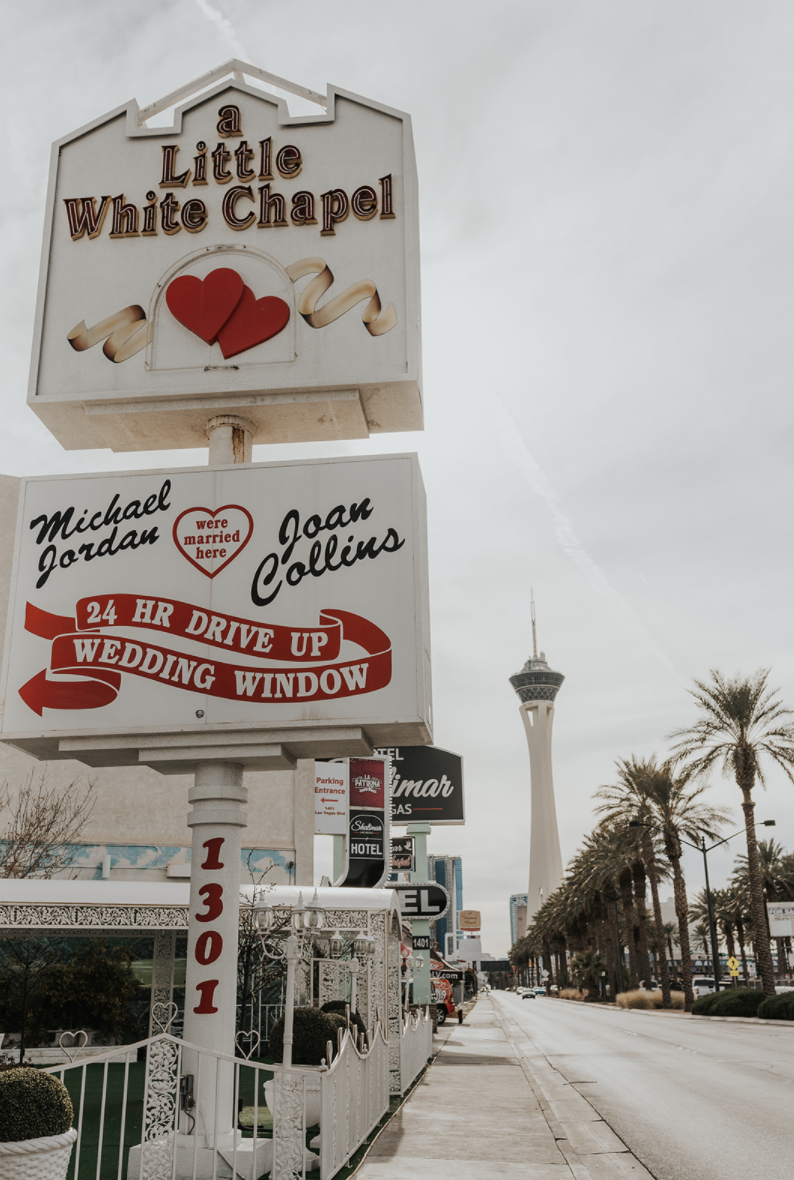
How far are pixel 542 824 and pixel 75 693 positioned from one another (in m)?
172

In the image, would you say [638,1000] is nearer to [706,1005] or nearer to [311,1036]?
[706,1005]

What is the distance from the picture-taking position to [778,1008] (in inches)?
1464

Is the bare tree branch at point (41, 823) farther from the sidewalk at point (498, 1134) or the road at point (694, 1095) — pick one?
the sidewalk at point (498, 1134)

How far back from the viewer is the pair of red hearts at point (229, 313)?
12594 millimetres

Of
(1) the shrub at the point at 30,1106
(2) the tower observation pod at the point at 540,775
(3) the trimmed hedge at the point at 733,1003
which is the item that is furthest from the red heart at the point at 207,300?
(2) the tower observation pod at the point at 540,775

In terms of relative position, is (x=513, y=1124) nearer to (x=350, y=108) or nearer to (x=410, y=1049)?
(x=410, y=1049)

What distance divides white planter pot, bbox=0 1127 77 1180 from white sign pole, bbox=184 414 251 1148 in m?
2.80

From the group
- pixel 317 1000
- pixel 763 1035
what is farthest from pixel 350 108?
pixel 763 1035

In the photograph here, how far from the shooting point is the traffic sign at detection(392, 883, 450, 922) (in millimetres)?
30795

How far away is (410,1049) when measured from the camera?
16.7 metres

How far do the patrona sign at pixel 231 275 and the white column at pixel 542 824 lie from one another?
164202mm

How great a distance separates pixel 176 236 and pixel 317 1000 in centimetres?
2116

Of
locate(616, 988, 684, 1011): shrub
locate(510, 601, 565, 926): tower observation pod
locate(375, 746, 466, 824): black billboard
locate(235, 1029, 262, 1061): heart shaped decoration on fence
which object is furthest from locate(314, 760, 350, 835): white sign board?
locate(510, 601, 565, 926): tower observation pod

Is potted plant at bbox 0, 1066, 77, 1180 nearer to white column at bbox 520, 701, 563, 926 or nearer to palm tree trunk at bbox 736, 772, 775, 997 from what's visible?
palm tree trunk at bbox 736, 772, 775, 997
